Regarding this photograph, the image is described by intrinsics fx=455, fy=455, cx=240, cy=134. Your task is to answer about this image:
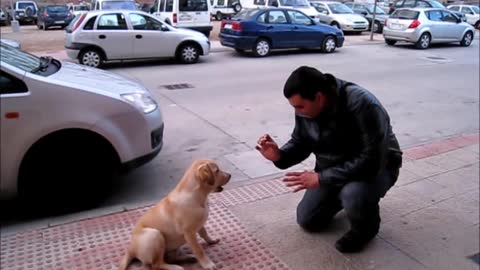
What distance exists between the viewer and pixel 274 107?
7023 mm

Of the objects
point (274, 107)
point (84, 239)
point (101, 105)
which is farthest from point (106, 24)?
point (84, 239)

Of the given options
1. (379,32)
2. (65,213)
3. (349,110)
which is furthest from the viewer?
(379,32)

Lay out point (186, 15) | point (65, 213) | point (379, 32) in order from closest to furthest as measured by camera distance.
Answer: point (65, 213) → point (186, 15) → point (379, 32)

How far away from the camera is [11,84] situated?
10.4ft

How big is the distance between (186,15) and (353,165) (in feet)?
44.6

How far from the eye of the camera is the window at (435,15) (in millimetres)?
15992

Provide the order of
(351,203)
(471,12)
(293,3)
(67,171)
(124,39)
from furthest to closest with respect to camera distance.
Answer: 1. (471,12)
2. (293,3)
3. (124,39)
4. (67,171)
5. (351,203)

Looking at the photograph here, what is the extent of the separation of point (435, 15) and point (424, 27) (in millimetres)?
978

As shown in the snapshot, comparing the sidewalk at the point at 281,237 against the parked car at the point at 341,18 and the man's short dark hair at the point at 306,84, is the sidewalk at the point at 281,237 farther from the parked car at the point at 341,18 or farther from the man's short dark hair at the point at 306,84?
the parked car at the point at 341,18

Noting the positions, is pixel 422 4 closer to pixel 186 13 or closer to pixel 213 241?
pixel 186 13

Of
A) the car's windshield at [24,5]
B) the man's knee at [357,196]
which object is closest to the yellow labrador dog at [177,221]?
the man's knee at [357,196]

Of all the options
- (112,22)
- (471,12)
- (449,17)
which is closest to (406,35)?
(449,17)

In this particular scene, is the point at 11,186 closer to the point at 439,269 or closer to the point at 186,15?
the point at 439,269

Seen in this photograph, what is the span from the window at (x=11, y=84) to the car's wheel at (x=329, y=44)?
11.6 metres
